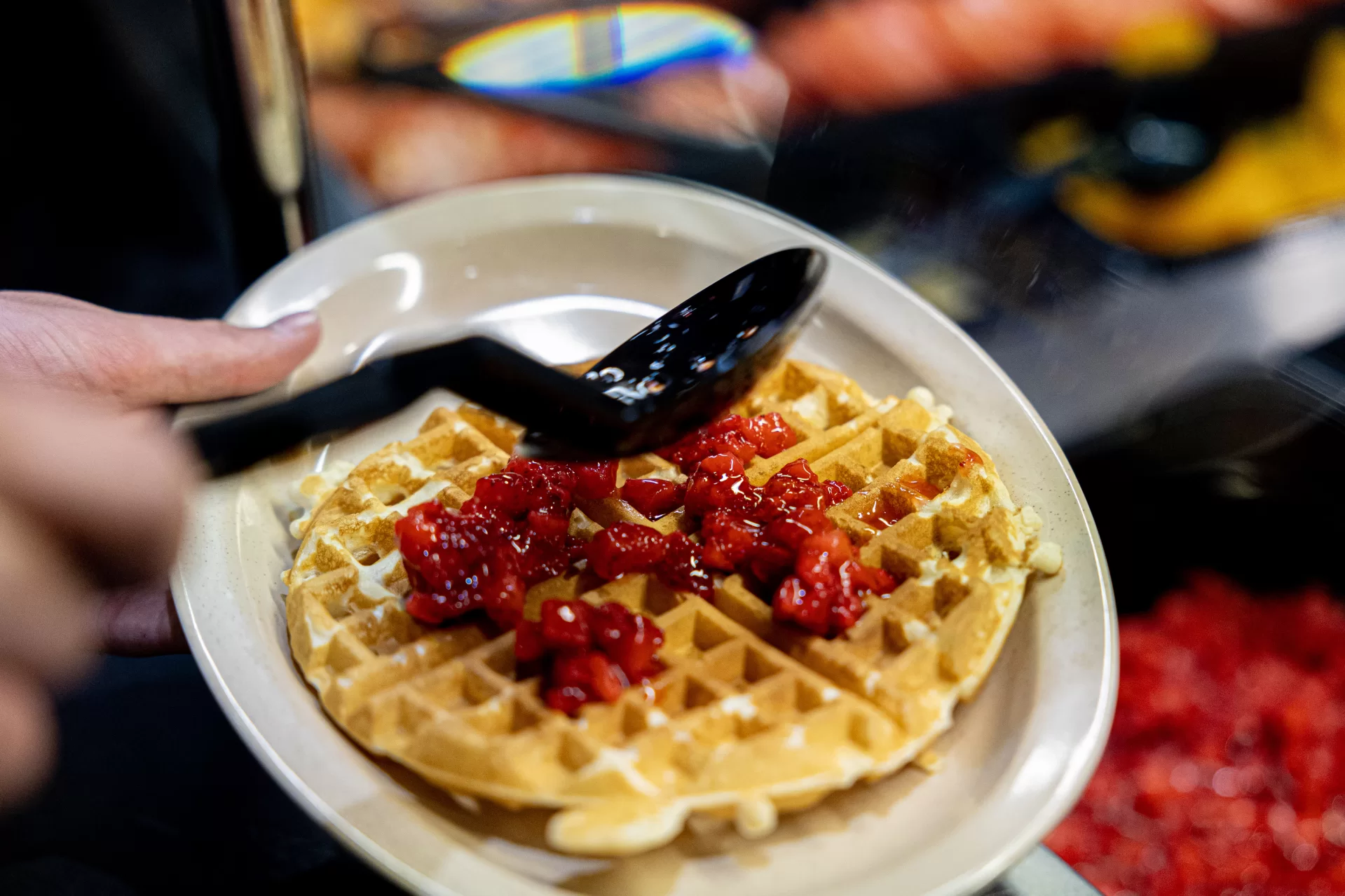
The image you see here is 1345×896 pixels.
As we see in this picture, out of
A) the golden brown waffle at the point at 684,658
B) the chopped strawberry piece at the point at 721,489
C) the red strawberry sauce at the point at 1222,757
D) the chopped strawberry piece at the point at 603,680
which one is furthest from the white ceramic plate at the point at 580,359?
the red strawberry sauce at the point at 1222,757

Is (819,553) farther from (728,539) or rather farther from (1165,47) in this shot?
(1165,47)

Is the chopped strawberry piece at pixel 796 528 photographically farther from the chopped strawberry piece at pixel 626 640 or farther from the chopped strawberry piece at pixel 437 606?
the chopped strawberry piece at pixel 437 606

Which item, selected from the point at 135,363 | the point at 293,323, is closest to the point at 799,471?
the point at 293,323

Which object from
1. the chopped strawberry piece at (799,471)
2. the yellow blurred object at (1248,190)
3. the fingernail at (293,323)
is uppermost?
the fingernail at (293,323)

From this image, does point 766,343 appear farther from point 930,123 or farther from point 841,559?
point 930,123

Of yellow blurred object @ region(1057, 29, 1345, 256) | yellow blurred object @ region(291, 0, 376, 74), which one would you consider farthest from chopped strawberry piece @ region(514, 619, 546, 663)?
yellow blurred object @ region(291, 0, 376, 74)

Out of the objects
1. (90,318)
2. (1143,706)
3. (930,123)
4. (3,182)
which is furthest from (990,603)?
(3,182)
